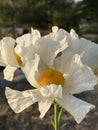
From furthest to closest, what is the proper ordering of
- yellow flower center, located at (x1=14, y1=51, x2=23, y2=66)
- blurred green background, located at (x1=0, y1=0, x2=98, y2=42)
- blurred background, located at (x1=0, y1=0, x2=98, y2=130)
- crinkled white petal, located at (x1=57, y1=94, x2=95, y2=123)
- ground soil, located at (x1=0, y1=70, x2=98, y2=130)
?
blurred green background, located at (x1=0, y1=0, x2=98, y2=42)
blurred background, located at (x1=0, y1=0, x2=98, y2=130)
ground soil, located at (x1=0, y1=70, x2=98, y2=130)
yellow flower center, located at (x1=14, y1=51, x2=23, y2=66)
crinkled white petal, located at (x1=57, y1=94, x2=95, y2=123)

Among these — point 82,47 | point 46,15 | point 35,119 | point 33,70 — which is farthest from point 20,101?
point 46,15

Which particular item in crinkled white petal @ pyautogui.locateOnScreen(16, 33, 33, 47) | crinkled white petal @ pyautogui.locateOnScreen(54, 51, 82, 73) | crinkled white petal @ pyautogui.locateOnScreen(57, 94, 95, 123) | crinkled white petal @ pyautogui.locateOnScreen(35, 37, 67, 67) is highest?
crinkled white petal @ pyautogui.locateOnScreen(16, 33, 33, 47)

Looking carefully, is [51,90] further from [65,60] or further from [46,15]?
[46,15]

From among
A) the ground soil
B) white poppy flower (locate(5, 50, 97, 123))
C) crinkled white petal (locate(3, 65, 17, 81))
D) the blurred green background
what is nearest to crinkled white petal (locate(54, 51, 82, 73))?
white poppy flower (locate(5, 50, 97, 123))

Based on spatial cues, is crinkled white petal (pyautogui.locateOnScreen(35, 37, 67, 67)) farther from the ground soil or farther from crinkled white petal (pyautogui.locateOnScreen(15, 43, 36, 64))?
the ground soil

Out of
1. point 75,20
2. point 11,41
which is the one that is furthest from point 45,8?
point 11,41

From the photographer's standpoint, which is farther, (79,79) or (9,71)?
(9,71)

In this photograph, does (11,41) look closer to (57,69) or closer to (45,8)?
(57,69)
